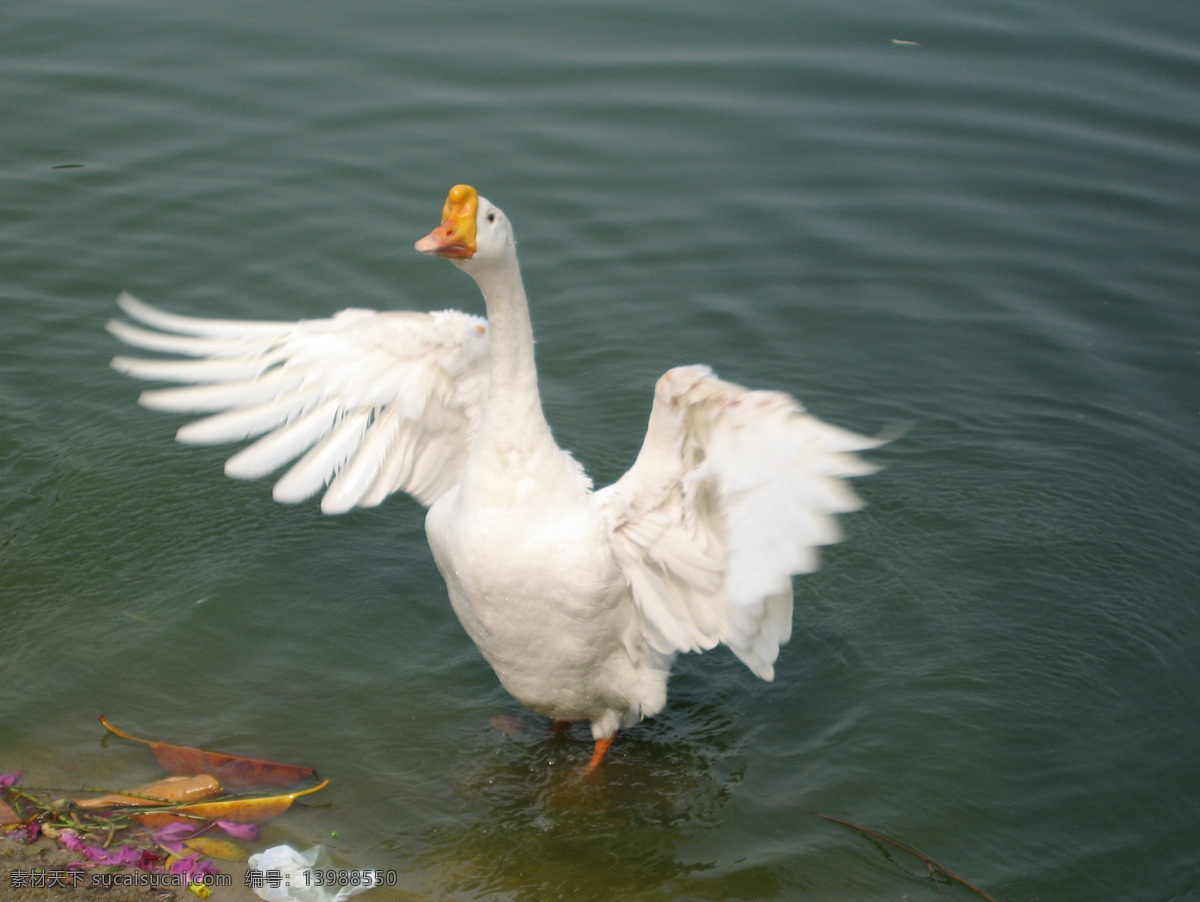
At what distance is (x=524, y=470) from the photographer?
4.25m

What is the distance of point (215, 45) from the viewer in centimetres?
1055

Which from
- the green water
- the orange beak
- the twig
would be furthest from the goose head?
the twig

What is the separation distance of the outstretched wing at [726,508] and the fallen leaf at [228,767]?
1.48 metres

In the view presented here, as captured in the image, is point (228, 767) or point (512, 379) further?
point (228, 767)

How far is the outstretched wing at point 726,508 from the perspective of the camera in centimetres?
337

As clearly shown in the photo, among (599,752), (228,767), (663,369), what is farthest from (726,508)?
(663,369)

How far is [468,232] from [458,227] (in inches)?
1.5

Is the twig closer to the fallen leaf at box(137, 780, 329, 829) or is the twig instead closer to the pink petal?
the fallen leaf at box(137, 780, 329, 829)

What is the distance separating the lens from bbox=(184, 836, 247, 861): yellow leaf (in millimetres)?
3947

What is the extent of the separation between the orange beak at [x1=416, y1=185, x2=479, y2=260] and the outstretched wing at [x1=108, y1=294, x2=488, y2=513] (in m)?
0.75

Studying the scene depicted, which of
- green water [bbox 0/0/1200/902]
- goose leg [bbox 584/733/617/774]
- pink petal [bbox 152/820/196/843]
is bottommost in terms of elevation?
goose leg [bbox 584/733/617/774]

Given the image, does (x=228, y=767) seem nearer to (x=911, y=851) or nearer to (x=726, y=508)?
(x=726, y=508)

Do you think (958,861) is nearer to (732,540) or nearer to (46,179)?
(732,540)

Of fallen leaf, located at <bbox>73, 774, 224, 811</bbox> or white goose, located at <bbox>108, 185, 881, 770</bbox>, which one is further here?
fallen leaf, located at <bbox>73, 774, 224, 811</bbox>
